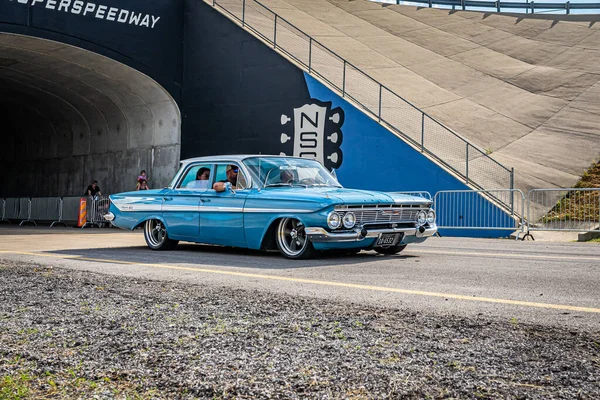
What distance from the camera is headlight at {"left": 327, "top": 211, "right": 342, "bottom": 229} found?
8.95 metres

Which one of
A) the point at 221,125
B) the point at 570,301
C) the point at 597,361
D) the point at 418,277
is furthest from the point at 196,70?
the point at 597,361

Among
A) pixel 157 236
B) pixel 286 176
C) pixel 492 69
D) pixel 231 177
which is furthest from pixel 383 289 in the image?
pixel 492 69

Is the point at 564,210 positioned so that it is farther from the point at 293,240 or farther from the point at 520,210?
the point at 293,240

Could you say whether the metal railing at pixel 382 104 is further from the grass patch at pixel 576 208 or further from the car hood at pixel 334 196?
the car hood at pixel 334 196

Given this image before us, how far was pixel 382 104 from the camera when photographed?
22.9 metres

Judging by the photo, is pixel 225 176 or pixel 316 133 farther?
pixel 316 133

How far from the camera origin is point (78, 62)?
23.7 metres

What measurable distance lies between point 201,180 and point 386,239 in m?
3.27

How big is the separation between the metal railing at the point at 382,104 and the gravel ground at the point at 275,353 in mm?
15065

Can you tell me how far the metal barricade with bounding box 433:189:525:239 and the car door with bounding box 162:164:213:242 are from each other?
920cm

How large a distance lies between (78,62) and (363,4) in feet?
77.1

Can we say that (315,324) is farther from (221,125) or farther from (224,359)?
(221,125)

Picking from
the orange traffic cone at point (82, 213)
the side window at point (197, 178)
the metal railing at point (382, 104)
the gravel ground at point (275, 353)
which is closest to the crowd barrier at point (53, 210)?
the orange traffic cone at point (82, 213)

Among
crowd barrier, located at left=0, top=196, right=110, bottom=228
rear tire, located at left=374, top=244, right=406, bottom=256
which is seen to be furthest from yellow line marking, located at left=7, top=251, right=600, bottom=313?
crowd barrier, located at left=0, top=196, right=110, bottom=228
